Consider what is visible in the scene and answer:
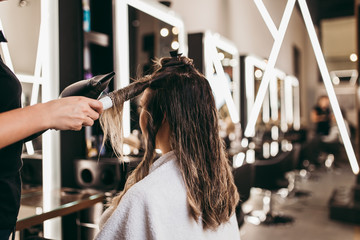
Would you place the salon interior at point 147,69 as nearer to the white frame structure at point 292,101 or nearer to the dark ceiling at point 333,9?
the white frame structure at point 292,101

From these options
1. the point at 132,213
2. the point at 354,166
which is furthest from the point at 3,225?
the point at 354,166

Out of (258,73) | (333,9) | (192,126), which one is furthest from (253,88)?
(333,9)

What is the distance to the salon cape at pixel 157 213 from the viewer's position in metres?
0.96

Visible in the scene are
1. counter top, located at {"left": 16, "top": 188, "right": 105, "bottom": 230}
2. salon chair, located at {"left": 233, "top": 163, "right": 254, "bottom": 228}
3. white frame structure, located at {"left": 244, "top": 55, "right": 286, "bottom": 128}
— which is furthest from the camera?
white frame structure, located at {"left": 244, "top": 55, "right": 286, "bottom": 128}

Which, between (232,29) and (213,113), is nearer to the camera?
(213,113)

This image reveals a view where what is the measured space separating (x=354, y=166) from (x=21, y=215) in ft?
5.31

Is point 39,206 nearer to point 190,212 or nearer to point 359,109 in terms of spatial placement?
point 190,212

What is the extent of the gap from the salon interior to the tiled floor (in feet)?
0.06

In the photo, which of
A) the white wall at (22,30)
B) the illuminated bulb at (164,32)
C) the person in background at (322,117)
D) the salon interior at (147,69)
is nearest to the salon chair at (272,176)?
the salon interior at (147,69)

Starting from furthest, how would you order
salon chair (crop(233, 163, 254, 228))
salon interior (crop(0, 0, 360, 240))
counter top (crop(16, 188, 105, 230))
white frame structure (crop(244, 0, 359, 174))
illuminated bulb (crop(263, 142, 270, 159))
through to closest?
1. illuminated bulb (crop(263, 142, 270, 159))
2. salon chair (crop(233, 163, 254, 228))
3. salon interior (crop(0, 0, 360, 240))
4. white frame structure (crop(244, 0, 359, 174))
5. counter top (crop(16, 188, 105, 230))

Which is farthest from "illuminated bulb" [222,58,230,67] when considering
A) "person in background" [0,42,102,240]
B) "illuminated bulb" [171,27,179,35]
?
"person in background" [0,42,102,240]

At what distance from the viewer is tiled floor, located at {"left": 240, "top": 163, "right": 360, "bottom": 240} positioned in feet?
11.2

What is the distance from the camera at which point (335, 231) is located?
3.50m

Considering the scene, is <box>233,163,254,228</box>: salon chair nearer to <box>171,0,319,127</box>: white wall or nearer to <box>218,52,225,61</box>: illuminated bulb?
<box>171,0,319,127</box>: white wall
